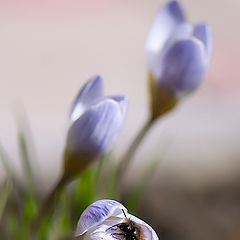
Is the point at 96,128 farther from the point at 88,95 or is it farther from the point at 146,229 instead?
the point at 146,229

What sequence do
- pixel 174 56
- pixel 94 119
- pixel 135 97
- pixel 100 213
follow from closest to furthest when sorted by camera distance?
pixel 100 213
pixel 94 119
pixel 174 56
pixel 135 97

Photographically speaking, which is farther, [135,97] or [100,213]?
[135,97]

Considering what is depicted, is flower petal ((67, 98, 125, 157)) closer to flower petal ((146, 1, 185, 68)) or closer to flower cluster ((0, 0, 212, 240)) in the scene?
flower cluster ((0, 0, 212, 240))

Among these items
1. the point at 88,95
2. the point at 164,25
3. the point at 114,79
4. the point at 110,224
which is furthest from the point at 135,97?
the point at 110,224

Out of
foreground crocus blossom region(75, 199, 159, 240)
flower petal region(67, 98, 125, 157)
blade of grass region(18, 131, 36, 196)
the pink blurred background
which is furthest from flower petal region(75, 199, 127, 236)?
the pink blurred background

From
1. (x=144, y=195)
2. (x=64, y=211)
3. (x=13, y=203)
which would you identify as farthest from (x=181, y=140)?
(x=64, y=211)

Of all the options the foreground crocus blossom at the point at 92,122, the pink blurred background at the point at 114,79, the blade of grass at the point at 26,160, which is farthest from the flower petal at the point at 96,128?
the pink blurred background at the point at 114,79
